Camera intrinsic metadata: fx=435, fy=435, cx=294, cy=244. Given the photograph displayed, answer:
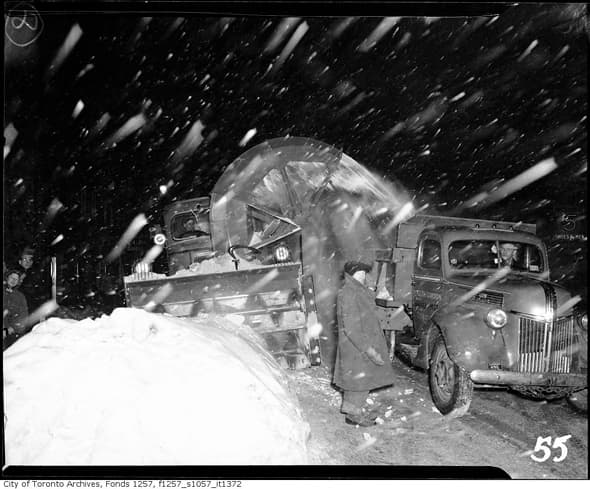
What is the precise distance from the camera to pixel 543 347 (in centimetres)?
477

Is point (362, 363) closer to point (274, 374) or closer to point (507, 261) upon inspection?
point (274, 374)

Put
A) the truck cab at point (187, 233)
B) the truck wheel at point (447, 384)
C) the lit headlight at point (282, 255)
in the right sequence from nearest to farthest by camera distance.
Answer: the truck wheel at point (447, 384)
the lit headlight at point (282, 255)
the truck cab at point (187, 233)

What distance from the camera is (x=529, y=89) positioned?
39.4 ft

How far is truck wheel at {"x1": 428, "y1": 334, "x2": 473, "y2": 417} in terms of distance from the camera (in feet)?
15.8

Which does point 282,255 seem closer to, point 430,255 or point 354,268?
point 430,255

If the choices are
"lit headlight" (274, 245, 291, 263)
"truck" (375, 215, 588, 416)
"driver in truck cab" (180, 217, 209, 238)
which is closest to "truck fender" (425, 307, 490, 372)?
"truck" (375, 215, 588, 416)

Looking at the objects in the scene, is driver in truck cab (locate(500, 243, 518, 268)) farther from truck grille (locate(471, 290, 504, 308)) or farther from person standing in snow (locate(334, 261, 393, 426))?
person standing in snow (locate(334, 261, 393, 426))

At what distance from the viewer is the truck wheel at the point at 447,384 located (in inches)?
190

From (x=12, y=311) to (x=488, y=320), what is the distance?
5643mm

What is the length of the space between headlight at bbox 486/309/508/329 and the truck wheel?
60 cm

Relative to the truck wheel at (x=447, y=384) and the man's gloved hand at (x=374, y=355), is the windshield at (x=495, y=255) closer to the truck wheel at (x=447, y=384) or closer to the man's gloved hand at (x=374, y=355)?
the truck wheel at (x=447, y=384)

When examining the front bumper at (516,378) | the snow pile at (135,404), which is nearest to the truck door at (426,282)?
the front bumper at (516,378)

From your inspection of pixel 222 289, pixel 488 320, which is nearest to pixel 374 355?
pixel 488 320

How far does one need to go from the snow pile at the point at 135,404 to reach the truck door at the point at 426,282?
277cm
